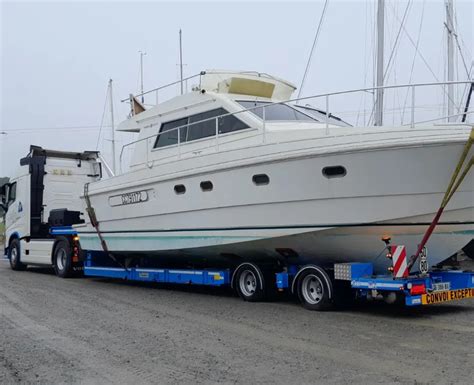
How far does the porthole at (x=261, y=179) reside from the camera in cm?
784

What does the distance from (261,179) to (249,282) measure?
1.94m

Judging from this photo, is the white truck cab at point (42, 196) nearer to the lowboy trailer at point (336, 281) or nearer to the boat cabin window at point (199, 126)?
the boat cabin window at point (199, 126)

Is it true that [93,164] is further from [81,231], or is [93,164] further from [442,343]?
[442,343]

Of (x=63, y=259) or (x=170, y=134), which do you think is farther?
(x=63, y=259)

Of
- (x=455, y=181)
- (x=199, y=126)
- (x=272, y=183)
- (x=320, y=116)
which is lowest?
(x=455, y=181)

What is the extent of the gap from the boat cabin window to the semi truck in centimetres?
228

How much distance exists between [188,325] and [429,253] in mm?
3435

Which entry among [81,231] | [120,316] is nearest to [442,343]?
[120,316]

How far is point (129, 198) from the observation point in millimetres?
10359

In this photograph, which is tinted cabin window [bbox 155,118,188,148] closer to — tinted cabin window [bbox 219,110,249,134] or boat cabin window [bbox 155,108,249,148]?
boat cabin window [bbox 155,108,249,148]

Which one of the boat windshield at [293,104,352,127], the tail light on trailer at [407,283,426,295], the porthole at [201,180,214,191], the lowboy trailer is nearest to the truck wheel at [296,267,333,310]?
the lowboy trailer

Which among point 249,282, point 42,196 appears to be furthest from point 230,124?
point 42,196

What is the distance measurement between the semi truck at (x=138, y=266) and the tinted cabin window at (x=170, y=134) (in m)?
2.37

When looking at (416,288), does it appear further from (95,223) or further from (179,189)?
(95,223)
